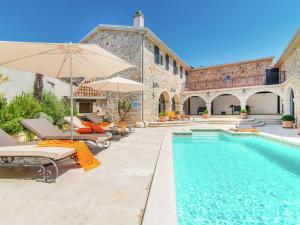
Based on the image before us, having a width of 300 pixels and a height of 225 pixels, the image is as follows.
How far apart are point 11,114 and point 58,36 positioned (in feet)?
61.6

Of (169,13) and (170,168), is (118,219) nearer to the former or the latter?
(170,168)

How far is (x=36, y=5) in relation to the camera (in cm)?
Result: 1316

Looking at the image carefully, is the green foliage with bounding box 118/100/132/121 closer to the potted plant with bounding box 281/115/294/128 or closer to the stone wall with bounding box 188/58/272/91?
the potted plant with bounding box 281/115/294/128

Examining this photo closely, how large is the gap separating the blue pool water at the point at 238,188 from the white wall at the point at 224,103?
19.4 m

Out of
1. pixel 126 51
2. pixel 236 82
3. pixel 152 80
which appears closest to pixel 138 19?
pixel 126 51

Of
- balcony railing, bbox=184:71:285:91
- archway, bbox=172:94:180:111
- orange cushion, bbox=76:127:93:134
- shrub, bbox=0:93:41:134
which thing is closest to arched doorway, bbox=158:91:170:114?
archway, bbox=172:94:180:111

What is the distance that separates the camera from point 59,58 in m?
5.05

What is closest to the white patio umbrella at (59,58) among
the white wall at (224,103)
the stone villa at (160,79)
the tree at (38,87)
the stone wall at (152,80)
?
the stone villa at (160,79)

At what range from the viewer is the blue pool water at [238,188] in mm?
2957

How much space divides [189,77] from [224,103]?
5.83m

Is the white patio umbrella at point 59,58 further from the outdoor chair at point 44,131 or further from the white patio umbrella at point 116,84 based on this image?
the white patio umbrella at point 116,84

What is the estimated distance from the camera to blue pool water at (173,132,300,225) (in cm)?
296

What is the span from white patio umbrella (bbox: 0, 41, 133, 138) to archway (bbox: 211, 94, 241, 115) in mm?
22157

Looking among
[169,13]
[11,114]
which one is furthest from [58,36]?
[11,114]
